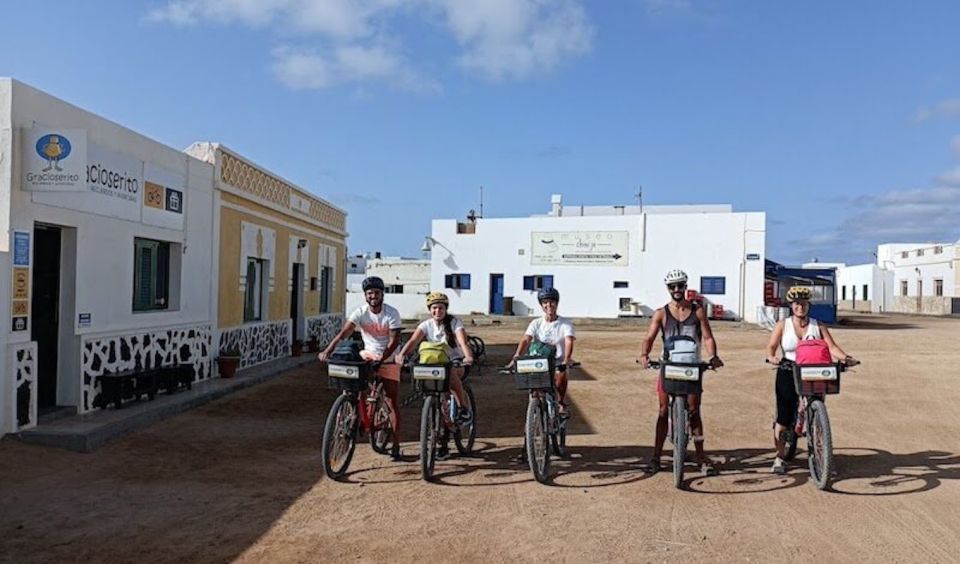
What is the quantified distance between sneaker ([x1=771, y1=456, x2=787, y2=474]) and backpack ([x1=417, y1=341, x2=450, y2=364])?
291cm

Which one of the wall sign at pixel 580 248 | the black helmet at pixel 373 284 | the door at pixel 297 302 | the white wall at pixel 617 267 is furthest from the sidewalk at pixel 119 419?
the wall sign at pixel 580 248

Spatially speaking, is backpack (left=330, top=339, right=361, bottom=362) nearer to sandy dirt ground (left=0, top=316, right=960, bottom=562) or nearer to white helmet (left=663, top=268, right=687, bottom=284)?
sandy dirt ground (left=0, top=316, right=960, bottom=562)

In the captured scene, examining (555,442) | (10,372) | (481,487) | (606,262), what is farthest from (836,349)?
(606,262)

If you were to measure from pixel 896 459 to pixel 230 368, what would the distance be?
30.4 ft

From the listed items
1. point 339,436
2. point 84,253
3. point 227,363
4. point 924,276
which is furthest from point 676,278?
point 924,276

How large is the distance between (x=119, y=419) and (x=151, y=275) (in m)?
2.88

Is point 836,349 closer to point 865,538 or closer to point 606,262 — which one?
point 865,538

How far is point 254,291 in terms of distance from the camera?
47.8 feet

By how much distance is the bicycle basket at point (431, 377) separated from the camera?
6.47 meters

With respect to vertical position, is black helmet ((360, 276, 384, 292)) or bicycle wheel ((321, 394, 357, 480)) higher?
black helmet ((360, 276, 384, 292))

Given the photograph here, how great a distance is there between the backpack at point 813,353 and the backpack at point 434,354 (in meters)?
2.87

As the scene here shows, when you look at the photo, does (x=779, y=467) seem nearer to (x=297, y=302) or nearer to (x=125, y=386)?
(x=125, y=386)

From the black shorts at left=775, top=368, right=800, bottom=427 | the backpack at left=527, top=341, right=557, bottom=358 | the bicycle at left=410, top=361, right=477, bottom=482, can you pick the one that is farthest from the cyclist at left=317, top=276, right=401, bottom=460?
A: the black shorts at left=775, top=368, right=800, bottom=427

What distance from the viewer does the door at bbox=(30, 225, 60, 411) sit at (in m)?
8.36
